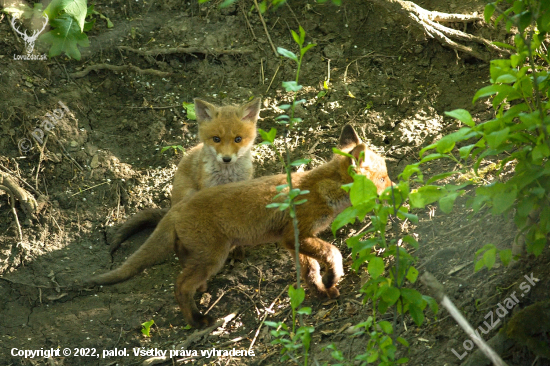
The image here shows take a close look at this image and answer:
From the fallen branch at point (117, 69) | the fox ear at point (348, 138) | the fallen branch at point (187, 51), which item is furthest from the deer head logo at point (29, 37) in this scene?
the fox ear at point (348, 138)

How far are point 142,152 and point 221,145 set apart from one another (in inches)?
49.9

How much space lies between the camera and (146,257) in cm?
492

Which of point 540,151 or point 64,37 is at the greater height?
point 64,37

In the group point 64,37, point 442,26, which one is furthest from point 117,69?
point 442,26

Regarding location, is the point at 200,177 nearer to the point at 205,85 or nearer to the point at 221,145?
the point at 221,145

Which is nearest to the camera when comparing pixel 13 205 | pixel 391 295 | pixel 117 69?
pixel 391 295

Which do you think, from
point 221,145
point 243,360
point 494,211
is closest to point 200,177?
point 221,145

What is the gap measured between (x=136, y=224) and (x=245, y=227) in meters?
1.43

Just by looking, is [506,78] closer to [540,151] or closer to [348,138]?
[540,151]

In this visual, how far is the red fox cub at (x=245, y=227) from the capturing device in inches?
184

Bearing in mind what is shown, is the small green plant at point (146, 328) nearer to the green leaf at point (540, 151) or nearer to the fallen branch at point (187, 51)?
the green leaf at point (540, 151)

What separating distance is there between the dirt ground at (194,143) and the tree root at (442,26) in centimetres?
18

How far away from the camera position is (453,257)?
4270 mm

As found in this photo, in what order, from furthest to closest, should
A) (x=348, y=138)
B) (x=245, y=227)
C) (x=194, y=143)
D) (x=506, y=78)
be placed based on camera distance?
(x=194, y=143), (x=348, y=138), (x=245, y=227), (x=506, y=78)
